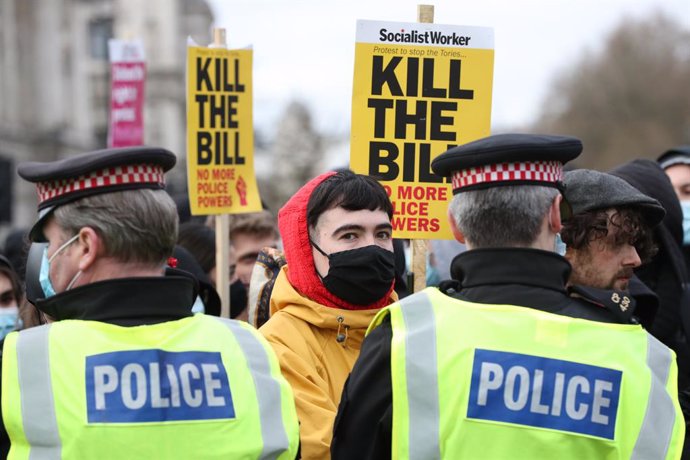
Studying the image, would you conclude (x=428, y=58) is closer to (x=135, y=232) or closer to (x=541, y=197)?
(x=541, y=197)

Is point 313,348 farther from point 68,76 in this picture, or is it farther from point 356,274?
point 68,76

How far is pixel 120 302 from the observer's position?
3.22m

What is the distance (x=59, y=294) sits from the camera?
3.20 metres

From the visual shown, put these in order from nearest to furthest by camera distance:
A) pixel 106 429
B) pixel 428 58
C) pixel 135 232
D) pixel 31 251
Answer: pixel 106 429
pixel 135 232
pixel 31 251
pixel 428 58

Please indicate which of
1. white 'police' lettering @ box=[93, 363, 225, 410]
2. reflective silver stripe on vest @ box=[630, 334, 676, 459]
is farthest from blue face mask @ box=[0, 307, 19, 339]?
reflective silver stripe on vest @ box=[630, 334, 676, 459]

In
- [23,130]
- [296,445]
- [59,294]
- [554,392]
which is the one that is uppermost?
[59,294]

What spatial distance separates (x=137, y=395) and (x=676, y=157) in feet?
13.5

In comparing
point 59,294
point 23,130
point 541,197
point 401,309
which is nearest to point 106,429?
point 59,294

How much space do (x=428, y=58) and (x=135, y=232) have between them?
7.20 feet

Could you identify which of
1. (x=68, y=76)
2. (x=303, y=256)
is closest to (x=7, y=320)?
(x=303, y=256)

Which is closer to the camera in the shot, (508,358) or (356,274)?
(508,358)

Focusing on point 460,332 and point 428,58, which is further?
point 428,58

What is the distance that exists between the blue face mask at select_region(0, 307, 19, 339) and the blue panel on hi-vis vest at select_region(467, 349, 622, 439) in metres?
3.19

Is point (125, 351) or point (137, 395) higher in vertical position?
point (125, 351)
